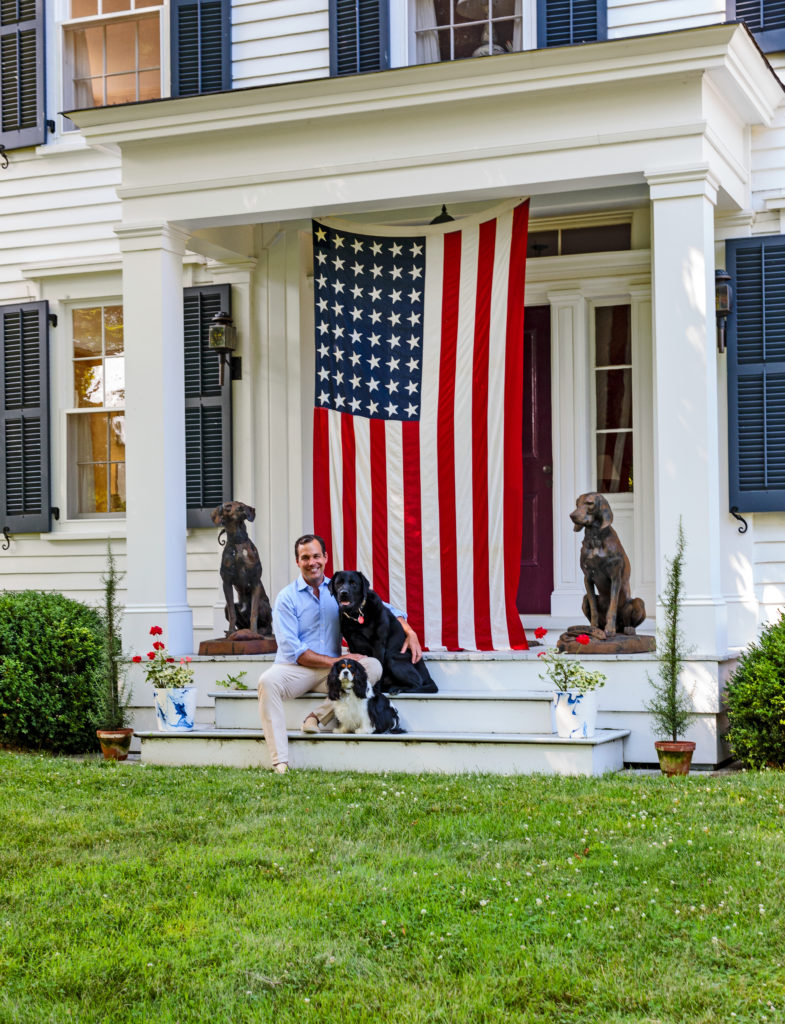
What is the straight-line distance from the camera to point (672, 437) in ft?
24.6

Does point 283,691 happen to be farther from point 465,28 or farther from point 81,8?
point 81,8

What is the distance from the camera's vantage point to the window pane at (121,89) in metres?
10.5

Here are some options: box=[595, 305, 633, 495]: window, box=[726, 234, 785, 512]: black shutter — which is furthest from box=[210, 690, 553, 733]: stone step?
box=[595, 305, 633, 495]: window

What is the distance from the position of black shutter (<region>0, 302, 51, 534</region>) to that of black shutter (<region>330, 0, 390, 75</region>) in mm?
3215

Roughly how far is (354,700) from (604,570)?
5.67ft

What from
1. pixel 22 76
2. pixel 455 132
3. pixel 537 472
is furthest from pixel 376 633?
pixel 22 76

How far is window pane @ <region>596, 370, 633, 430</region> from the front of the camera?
9398 millimetres

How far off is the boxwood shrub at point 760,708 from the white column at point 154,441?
367 centimetres

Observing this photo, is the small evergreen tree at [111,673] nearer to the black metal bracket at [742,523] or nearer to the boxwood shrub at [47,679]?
the boxwood shrub at [47,679]

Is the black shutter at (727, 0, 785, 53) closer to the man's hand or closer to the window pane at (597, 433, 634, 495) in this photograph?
the window pane at (597, 433, 634, 495)

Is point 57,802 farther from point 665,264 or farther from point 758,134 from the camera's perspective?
point 758,134

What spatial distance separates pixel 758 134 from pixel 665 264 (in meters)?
1.77

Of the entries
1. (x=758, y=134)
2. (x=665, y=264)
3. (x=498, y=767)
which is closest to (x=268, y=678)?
(x=498, y=767)

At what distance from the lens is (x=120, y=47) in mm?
10617
